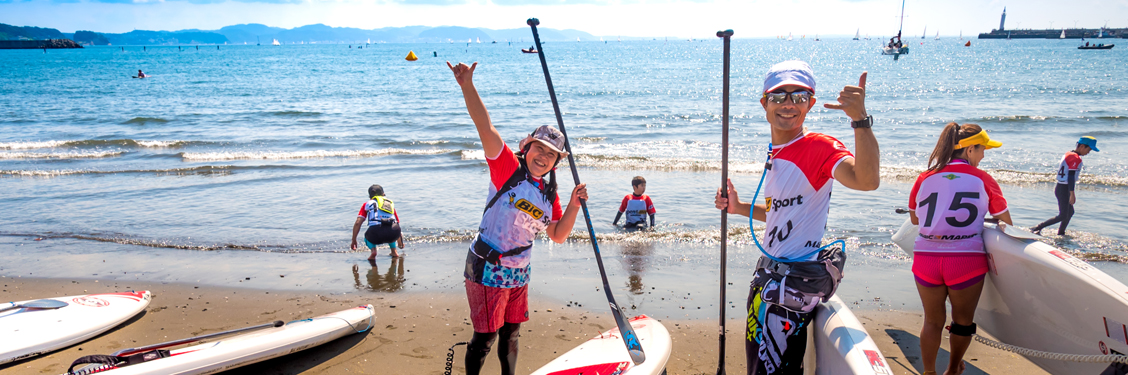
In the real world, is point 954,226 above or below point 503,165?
below

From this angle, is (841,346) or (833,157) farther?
(841,346)

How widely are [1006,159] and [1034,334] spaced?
13648 millimetres

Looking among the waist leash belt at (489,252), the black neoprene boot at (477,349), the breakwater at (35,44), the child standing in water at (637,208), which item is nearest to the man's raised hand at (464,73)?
the waist leash belt at (489,252)

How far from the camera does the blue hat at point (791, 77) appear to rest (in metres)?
2.67

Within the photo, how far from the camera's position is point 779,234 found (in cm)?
279

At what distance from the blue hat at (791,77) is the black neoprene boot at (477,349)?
202cm

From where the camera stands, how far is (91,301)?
5.52 m

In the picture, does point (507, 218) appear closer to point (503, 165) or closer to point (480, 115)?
point (503, 165)

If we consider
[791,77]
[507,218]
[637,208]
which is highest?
[791,77]

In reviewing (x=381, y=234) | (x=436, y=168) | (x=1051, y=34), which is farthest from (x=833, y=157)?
(x=1051, y=34)

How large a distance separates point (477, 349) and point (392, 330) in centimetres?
205

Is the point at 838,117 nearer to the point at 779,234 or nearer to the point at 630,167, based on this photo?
the point at 630,167

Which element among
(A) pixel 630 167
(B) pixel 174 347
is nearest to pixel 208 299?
(B) pixel 174 347

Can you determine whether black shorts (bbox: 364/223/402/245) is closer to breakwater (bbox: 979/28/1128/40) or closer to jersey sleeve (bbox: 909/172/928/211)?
jersey sleeve (bbox: 909/172/928/211)
